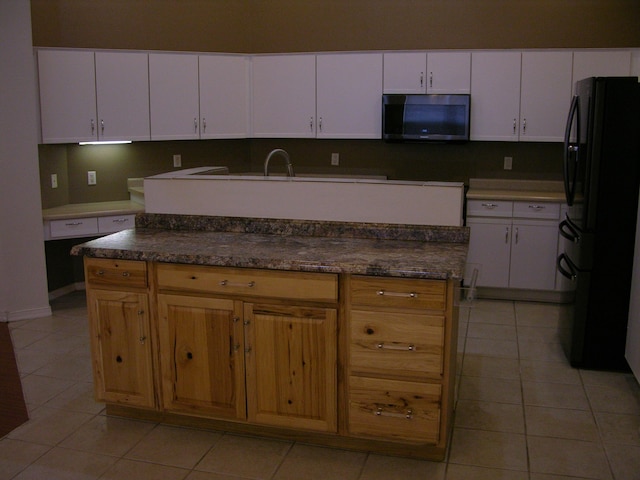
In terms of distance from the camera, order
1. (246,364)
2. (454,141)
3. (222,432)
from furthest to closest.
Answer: (454,141), (222,432), (246,364)

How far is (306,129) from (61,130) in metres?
2.06

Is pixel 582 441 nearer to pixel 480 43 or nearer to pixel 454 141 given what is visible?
pixel 454 141

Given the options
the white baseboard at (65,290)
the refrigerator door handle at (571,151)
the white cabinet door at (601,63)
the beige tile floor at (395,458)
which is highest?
the white cabinet door at (601,63)

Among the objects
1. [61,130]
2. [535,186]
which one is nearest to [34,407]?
[61,130]

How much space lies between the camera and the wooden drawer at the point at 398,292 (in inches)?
110

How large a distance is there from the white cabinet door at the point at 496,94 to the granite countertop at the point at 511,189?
46 cm

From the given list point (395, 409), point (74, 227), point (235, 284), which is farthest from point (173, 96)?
point (395, 409)

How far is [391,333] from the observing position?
2.88 metres

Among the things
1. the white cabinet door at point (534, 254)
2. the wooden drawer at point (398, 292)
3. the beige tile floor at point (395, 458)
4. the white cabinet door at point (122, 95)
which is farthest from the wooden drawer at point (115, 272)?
the white cabinet door at point (534, 254)

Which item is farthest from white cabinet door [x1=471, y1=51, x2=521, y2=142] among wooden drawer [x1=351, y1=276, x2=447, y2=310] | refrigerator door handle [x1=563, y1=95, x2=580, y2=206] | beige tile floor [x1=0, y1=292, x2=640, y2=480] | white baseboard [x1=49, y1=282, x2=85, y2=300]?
white baseboard [x1=49, y1=282, x2=85, y2=300]

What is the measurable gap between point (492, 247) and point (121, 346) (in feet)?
10.7

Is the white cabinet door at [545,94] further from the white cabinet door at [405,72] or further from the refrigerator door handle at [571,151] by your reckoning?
the refrigerator door handle at [571,151]

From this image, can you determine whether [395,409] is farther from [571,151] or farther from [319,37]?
[319,37]

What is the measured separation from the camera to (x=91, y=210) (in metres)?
5.37
